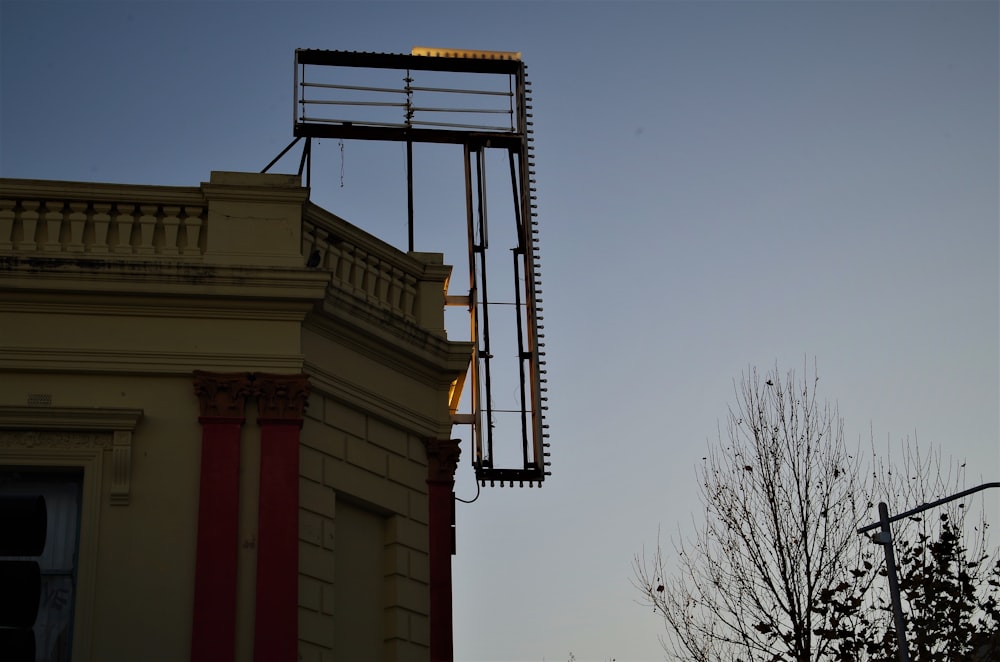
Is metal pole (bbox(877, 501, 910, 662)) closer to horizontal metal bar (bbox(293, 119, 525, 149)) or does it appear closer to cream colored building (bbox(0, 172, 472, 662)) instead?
cream colored building (bbox(0, 172, 472, 662))

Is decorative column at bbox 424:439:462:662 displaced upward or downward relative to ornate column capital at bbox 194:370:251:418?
downward

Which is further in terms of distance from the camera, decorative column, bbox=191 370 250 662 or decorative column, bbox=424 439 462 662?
decorative column, bbox=424 439 462 662

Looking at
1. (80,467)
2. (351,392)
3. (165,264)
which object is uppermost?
(165,264)

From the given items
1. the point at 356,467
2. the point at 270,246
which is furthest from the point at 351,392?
the point at 270,246

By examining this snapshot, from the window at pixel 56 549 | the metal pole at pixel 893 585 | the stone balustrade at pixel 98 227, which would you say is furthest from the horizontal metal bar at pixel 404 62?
the metal pole at pixel 893 585

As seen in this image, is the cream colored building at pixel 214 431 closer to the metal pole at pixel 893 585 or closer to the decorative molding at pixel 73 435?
Answer: the decorative molding at pixel 73 435

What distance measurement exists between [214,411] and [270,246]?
204 cm

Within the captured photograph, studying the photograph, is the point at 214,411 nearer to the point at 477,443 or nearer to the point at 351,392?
the point at 351,392

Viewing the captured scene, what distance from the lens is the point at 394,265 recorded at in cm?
1795

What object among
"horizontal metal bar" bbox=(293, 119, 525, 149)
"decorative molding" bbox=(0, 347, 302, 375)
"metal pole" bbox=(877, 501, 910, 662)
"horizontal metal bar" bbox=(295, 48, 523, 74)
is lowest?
"metal pole" bbox=(877, 501, 910, 662)

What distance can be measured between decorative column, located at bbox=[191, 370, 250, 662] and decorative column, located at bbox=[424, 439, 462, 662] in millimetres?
2764

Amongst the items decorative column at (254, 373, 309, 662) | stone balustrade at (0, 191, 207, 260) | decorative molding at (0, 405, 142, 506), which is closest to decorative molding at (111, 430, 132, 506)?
decorative molding at (0, 405, 142, 506)

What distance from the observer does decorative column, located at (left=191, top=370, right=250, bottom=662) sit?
14.5 meters

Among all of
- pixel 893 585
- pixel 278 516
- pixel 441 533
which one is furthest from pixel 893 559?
pixel 278 516
